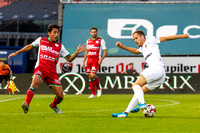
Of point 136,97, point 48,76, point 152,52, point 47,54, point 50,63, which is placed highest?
point 152,52

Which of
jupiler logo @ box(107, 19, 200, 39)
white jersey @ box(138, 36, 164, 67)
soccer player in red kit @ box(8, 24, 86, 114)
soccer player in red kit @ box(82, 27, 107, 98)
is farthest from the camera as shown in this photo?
jupiler logo @ box(107, 19, 200, 39)

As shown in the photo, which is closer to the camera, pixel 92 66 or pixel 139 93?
pixel 139 93

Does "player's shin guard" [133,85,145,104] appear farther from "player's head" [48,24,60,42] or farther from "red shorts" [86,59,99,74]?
"red shorts" [86,59,99,74]

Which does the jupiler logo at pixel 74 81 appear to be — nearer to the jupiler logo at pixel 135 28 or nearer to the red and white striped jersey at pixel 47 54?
the jupiler logo at pixel 135 28

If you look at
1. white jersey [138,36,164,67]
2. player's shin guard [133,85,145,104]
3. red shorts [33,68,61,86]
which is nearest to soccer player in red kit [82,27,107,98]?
red shorts [33,68,61,86]

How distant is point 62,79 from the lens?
20.7 m

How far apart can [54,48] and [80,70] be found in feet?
49.8

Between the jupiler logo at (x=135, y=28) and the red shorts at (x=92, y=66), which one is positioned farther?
the jupiler logo at (x=135, y=28)

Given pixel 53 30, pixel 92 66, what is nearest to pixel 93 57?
pixel 92 66

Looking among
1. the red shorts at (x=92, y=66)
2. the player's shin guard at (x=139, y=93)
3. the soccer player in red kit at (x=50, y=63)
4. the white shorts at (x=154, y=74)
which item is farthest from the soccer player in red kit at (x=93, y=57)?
the player's shin guard at (x=139, y=93)

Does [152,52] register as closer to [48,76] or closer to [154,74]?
[154,74]

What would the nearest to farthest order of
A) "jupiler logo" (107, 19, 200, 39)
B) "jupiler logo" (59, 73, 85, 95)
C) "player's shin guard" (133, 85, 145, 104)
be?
"player's shin guard" (133, 85, 145, 104)
"jupiler logo" (59, 73, 85, 95)
"jupiler logo" (107, 19, 200, 39)

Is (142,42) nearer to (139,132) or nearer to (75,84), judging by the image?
(139,132)

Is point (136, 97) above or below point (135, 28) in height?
below
